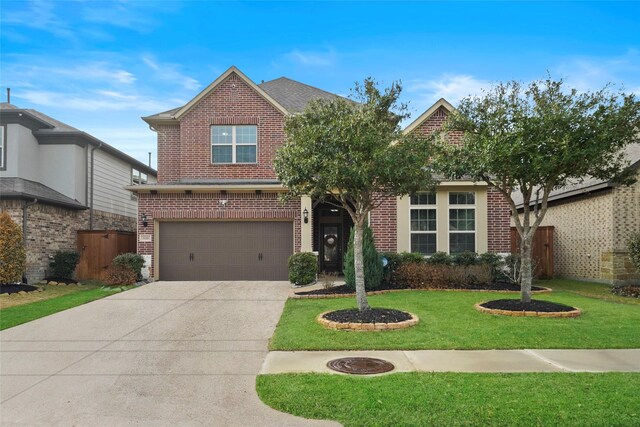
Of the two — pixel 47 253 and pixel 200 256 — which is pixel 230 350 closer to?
pixel 200 256

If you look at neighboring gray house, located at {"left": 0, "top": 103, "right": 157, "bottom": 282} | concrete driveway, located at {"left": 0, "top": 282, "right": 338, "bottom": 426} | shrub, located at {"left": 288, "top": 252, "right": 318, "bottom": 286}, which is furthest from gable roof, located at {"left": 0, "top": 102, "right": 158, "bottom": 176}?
shrub, located at {"left": 288, "top": 252, "right": 318, "bottom": 286}

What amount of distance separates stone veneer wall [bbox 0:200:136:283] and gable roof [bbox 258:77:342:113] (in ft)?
30.5

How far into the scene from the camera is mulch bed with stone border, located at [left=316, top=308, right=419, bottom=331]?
336 inches

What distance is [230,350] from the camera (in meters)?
7.40

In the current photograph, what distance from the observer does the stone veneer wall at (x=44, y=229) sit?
15945mm

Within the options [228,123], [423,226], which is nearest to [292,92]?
[228,123]

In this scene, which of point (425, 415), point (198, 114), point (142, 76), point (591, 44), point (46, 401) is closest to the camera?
point (425, 415)

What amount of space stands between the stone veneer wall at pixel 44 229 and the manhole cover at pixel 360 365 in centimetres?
1393

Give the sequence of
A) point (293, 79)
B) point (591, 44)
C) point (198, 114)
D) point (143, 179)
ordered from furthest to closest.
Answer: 1. point (143, 179)
2. point (293, 79)
3. point (198, 114)
4. point (591, 44)

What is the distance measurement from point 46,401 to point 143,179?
2247cm

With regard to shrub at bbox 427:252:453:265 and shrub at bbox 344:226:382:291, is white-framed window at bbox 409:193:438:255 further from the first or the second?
shrub at bbox 344:226:382:291

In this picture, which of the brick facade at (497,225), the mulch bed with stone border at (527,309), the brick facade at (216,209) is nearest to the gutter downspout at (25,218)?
the brick facade at (216,209)

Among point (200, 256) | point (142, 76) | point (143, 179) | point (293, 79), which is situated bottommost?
point (200, 256)

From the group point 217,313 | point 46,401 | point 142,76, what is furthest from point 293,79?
point 46,401
